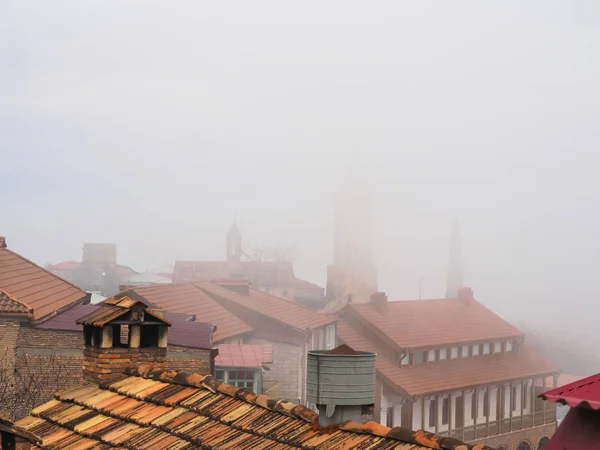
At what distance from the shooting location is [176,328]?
29172 millimetres

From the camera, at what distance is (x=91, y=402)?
945cm

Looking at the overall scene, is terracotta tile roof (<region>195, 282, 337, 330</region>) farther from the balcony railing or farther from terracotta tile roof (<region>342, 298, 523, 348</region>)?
the balcony railing

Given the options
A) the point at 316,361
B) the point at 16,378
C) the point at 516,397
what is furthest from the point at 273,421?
the point at 516,397

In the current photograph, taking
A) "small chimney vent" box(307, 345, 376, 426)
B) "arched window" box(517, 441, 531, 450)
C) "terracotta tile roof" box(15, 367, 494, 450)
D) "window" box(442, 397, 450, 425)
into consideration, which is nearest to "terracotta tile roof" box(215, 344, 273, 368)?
"window" box(442, 397, 450, 425)

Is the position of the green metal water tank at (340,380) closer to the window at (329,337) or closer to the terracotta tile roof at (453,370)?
the terracotta tile roof at (453,370)

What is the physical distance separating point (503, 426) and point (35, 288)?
26.2 metres

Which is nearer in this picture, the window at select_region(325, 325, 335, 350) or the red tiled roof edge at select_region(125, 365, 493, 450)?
the red tiled roof edge at select_region(125, 365, 493, 450)

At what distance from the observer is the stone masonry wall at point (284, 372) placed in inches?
1469

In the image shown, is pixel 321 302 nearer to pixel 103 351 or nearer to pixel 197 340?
pixel 197 340

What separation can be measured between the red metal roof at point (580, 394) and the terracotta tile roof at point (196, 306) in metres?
29.4

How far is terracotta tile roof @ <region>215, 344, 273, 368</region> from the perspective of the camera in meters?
31.8

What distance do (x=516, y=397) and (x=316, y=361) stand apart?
140ft

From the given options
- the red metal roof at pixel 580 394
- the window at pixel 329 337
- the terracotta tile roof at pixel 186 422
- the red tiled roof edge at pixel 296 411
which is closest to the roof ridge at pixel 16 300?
the terracotta tile roof at pixel 186 422

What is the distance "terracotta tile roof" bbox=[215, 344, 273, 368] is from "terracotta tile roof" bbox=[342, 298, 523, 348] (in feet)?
37.4
